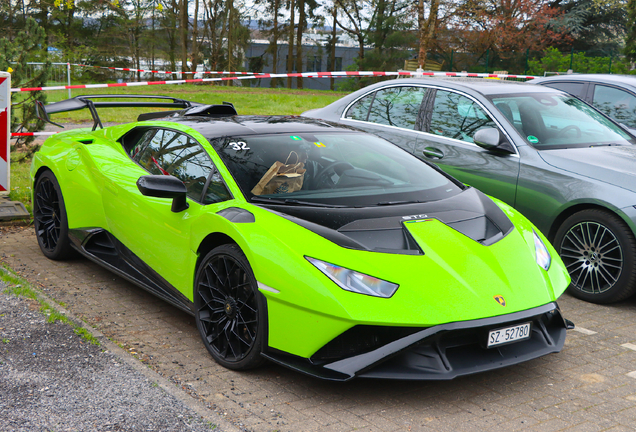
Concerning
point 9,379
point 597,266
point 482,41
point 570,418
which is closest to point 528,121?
point 597,266

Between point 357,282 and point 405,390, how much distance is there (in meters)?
0.72

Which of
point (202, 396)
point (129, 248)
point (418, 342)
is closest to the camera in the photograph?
point (418, 342)

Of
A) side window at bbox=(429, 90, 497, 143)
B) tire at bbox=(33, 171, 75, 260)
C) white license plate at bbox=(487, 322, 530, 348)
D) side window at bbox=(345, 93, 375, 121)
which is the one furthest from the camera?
side window at bbox=(345, 93, 375, 121)

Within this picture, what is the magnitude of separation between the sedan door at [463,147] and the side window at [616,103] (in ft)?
7.62

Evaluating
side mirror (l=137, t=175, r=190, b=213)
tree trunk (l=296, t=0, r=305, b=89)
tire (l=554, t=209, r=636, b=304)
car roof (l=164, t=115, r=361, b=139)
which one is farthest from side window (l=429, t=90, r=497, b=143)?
tree trunk (l=296, t=0, r=305, b=89)

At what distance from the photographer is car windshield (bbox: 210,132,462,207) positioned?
3681 millimetres

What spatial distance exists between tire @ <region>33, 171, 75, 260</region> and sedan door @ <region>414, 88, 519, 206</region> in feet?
10.6

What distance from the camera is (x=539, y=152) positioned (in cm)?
521

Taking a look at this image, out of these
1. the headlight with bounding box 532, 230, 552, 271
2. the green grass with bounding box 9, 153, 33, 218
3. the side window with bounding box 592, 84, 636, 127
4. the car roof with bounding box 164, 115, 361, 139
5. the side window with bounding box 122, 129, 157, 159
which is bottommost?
the green grass with bounding box 9, 153, 33, 218

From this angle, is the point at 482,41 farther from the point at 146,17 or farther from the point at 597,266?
the point at 597,266

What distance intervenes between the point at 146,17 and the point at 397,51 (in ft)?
52.4

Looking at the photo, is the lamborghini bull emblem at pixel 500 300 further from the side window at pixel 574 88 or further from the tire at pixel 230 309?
the side window at pixel 574 88

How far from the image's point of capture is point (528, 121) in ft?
18.4

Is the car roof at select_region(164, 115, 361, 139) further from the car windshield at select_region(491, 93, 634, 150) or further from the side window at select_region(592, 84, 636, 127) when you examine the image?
the side window at select_region(592, 84, 636, 127)
